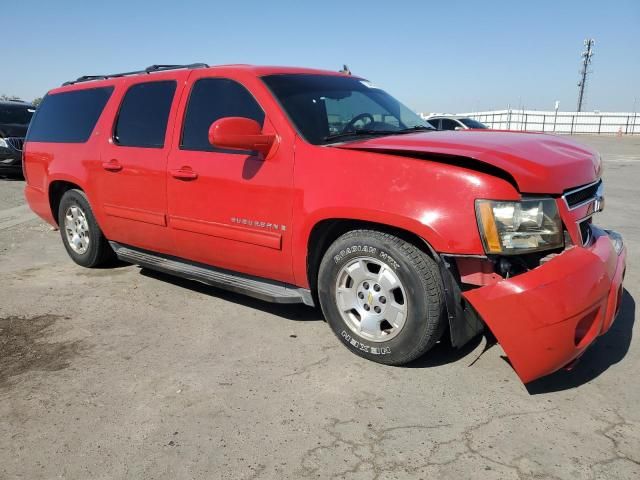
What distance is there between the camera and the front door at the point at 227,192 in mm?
3451

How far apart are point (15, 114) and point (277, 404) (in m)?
13.1

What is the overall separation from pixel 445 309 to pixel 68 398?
2137 millimetres

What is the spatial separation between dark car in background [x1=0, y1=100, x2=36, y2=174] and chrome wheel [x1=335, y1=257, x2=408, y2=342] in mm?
11683

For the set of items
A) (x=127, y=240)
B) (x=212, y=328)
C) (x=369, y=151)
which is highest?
(x=369, y=151)

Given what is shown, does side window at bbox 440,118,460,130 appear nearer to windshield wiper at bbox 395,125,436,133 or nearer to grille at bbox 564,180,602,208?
windshield wiper at bbox 395,125,436,133

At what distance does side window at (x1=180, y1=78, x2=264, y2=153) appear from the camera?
12.2ft

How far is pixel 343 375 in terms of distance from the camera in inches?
123

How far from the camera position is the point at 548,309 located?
2527mm

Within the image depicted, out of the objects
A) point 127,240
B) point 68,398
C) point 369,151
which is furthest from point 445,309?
point 127,240

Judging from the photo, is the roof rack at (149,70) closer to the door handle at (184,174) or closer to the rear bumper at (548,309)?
the door handle at (184,174)

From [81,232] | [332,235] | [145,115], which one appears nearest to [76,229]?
[81,232]

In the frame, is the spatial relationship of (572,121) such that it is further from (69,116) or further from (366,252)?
(366,252)

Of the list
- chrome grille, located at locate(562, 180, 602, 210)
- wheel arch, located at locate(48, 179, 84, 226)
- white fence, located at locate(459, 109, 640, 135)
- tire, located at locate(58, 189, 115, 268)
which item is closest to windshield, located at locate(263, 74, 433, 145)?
chrome grille, located at locate(562, 180, 602, 210)

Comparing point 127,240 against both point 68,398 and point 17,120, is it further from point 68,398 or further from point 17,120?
point 17,120
